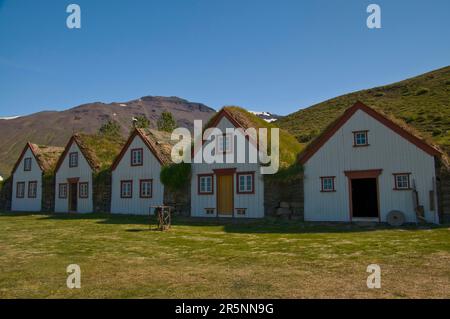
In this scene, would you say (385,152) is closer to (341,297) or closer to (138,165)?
(341,297)

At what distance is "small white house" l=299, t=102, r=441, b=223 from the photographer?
62.1ft

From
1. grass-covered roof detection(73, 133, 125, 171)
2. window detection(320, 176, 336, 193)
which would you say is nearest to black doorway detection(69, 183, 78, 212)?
grass-covered roof detection(73, 133, 125, 171)

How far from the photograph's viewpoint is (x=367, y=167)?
20.3m

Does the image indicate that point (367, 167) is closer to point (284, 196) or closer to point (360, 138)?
point (360, 138)

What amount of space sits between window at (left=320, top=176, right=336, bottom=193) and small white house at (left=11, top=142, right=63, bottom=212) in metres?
25.9

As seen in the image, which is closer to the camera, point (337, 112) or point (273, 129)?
point (273, 129)

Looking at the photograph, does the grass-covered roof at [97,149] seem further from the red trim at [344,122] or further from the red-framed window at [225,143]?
the red trim at [344,122]

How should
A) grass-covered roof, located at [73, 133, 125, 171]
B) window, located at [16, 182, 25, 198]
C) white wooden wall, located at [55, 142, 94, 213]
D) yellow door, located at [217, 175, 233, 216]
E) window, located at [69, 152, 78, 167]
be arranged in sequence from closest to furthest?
yellow door, located at [217, 175, 233, 216] < white wooden wall, located at [55, 142, 94, 213] < grass-covered roof, located at [73, 133, 125, 171] < window, located at [69, 152, 78, 167] < window, located at [16, 182, 25, 198]

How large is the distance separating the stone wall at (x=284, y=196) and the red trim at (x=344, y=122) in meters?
1.48

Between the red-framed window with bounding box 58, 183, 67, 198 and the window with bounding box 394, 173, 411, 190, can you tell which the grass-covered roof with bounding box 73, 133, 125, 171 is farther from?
the window with bounding box 394, 173, 411, 190

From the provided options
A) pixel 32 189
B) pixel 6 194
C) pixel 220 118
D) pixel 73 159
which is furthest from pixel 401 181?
pixel 6 194
